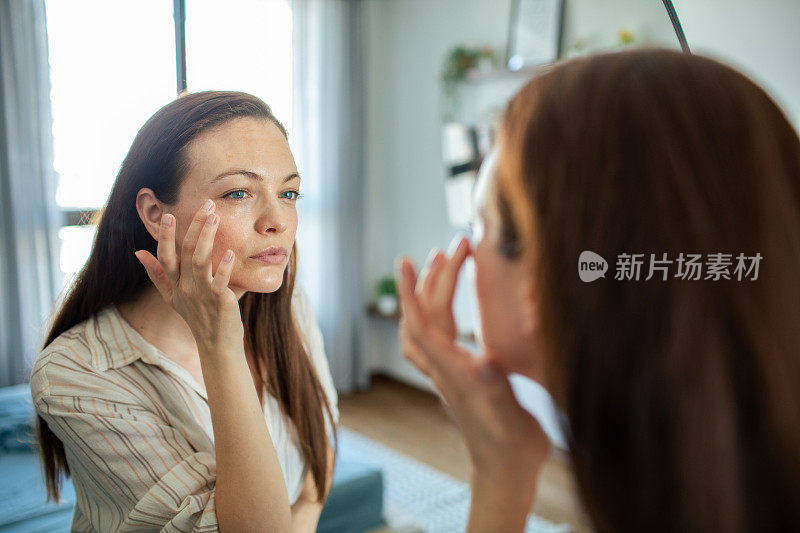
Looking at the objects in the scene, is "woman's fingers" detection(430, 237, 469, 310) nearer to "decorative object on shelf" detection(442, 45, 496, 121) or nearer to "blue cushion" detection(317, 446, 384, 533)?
"blue cushion" detection(317, 446, 384, 533)

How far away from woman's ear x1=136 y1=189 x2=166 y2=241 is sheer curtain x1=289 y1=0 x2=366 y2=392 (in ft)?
7.01

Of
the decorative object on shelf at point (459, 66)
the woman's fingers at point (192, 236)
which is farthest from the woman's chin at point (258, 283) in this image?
the decorative object on shelf at point (459, 66)

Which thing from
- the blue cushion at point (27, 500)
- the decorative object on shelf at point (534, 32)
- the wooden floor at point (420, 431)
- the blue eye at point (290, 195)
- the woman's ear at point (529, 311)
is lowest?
the wooden floor at point (420, 431)

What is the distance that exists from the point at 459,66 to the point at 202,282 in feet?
8.85

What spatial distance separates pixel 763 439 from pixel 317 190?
2759 mm

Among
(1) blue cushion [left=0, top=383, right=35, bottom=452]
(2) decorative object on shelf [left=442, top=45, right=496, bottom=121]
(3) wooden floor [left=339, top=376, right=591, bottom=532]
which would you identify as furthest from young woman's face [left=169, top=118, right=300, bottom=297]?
(2) decorative object on shelf [left=442, top=45, right=496, bottom=121]

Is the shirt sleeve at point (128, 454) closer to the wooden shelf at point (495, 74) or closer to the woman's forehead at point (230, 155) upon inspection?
the woman's forehead at point (230, 155)

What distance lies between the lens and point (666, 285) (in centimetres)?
44

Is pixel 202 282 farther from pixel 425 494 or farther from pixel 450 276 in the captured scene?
pixel 425 494

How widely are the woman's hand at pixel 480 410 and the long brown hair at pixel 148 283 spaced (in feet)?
1.27

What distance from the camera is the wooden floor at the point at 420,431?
7.91ft

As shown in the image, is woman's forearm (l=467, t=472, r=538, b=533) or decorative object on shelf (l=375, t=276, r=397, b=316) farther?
decorative object on shelf (l=375, t=276, r=397, b=316)

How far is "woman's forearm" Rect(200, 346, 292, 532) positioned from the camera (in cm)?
68

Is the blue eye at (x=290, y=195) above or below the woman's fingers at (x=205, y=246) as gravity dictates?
above
